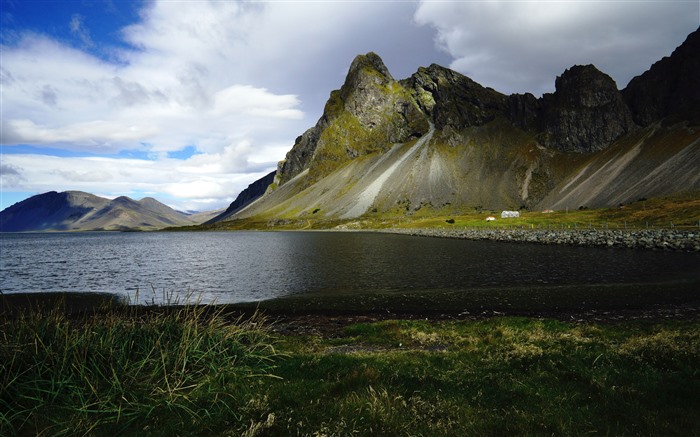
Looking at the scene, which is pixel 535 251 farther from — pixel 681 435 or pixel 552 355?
pixel 681 435

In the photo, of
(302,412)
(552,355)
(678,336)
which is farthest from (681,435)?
(678,336)

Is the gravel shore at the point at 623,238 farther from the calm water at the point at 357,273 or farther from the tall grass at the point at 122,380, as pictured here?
the tall grass at the point at 122,380

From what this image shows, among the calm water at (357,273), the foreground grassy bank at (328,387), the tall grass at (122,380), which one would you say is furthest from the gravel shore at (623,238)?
the tall grass at (122,380)

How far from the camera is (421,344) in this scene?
18328mm

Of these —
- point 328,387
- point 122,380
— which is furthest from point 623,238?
point 122,380

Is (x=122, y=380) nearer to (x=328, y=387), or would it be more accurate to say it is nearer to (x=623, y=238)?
(x=328, y=387)

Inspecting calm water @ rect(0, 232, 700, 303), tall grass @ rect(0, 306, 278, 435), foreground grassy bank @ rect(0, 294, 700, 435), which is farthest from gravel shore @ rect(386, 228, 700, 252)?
tall grass @ rect(0, 306, 278, 435)

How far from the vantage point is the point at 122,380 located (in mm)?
10984

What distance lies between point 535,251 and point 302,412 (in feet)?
233

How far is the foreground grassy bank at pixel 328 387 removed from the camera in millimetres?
8852

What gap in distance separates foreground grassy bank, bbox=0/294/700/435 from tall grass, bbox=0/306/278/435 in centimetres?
5

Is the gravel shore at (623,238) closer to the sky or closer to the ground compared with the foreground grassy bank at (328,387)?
closer to the ground

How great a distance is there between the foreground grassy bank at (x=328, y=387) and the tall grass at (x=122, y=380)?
0.05 meters

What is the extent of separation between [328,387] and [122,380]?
20.3ft
